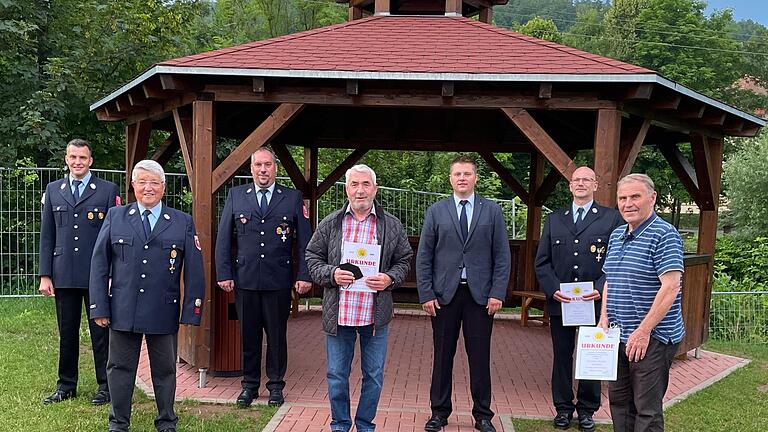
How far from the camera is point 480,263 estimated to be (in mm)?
4828

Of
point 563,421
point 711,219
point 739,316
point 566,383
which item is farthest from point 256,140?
point 739,316

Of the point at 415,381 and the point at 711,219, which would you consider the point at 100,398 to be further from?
the point at 711,219

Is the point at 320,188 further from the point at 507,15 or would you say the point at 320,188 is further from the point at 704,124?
the point at 507,15

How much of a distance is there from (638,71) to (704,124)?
2143 mm

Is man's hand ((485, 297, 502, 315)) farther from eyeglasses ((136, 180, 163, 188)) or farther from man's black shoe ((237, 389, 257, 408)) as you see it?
eyeglasses ((136, 180, 163, 188))

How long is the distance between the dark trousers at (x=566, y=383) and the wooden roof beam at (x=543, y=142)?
4.29 feet

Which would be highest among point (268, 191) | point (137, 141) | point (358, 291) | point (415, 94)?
point (415, 94)

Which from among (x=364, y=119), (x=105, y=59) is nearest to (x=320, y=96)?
(x=364, y=119)

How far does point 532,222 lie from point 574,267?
17.2 ft

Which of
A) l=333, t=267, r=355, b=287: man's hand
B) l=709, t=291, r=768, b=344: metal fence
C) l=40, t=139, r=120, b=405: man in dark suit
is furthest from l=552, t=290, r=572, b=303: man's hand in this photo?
l=709, t=291, r=768, b=344: metal fence

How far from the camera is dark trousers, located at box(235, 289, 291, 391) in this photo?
5414mm

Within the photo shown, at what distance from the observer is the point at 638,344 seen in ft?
12.3

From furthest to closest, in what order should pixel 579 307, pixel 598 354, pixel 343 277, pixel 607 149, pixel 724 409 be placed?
pixel 724 409, pixel 607 149, pixel 579 307, pixel 343 277, pixel 598 354

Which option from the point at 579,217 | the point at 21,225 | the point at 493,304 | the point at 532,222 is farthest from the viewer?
the point at 21,225
